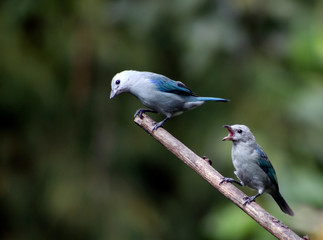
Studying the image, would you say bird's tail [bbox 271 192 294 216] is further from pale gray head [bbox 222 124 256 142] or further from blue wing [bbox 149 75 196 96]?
→ blue wing [bbox 149 75 196 96]

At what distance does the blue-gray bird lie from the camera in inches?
167

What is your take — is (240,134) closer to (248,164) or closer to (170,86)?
(248,164)

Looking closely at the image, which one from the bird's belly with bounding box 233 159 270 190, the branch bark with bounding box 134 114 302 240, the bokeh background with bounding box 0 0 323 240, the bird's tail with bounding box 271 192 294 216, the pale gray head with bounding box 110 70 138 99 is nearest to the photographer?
the branch bark with bounding box 134 114 302 240

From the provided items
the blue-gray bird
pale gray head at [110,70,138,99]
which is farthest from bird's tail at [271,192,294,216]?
pale gray head at [110,70,138,99]

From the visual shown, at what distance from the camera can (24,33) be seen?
28.1ft

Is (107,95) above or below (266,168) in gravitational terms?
below

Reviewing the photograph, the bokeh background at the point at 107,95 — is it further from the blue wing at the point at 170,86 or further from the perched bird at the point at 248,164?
the blue wing at the point at 170,86

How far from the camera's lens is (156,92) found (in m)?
4.26

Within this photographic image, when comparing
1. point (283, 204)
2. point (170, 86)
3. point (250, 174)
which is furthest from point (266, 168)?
point (170, 86)

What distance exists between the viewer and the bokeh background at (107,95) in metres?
8.04

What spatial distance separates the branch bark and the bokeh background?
12.0 ft

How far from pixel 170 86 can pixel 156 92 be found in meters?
0.16

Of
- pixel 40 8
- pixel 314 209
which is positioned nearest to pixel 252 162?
pixel 314 209

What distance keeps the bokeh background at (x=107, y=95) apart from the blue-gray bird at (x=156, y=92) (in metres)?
3.47
